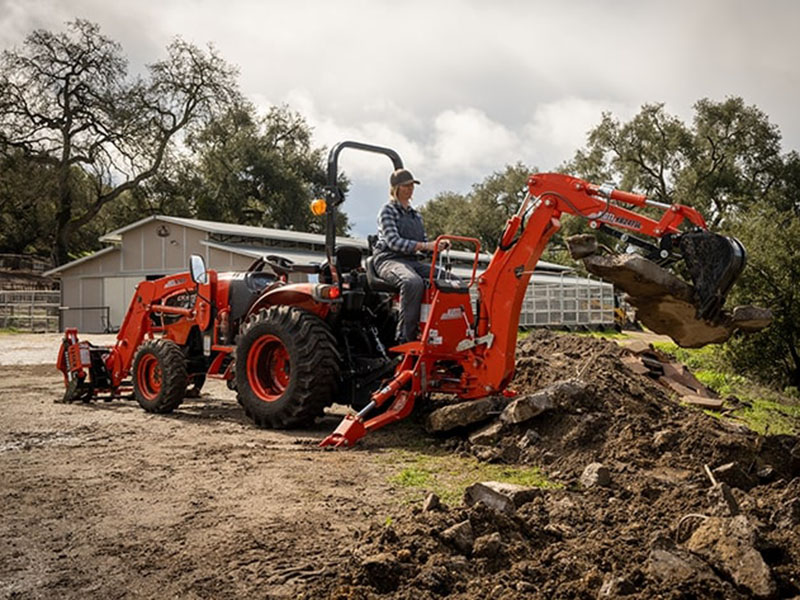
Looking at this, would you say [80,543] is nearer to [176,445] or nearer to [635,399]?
[176,445]

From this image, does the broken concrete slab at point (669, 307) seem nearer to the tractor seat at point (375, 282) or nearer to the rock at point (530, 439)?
the rock at point (530, 439)

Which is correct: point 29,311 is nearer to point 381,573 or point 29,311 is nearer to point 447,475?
point 447,475

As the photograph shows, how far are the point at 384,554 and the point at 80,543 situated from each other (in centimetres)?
171

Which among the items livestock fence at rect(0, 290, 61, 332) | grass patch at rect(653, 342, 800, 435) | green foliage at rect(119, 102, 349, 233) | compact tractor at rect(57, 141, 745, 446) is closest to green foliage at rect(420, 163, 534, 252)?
green foliage at rect(119, 102, 349, 233)

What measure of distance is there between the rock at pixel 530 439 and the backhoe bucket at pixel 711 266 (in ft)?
4.97

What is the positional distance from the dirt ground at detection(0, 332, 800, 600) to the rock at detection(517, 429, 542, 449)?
2cm

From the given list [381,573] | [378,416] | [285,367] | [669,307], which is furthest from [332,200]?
[381,573]

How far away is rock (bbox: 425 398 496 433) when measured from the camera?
21.4 ft

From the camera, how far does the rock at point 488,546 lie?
11.6ft

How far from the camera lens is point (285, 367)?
313 inches

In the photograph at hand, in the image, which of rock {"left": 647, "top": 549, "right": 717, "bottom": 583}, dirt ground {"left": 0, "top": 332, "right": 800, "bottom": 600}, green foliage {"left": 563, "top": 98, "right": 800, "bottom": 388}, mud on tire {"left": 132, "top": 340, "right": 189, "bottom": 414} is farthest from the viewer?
green foliage {"left": 563, "top": 98, "right": 800, "bottom": 388}

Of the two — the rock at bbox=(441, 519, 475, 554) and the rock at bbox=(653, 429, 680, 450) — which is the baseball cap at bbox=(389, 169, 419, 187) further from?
the rock at bbox=(441, 519, 475, 554)

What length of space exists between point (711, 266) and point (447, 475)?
2.36m

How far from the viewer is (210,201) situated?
47375mm
